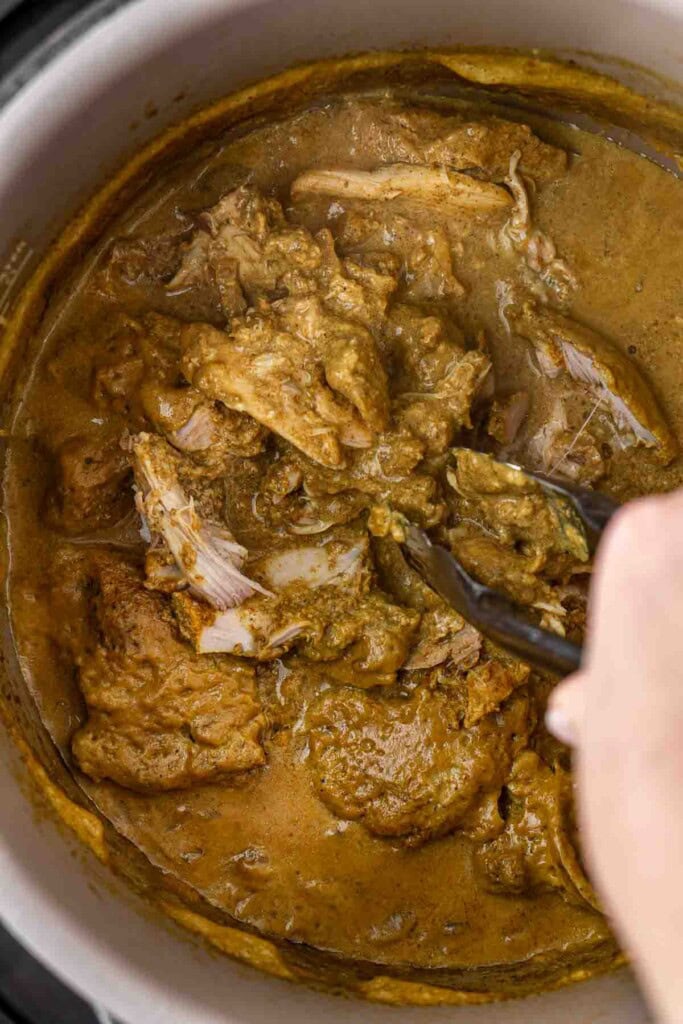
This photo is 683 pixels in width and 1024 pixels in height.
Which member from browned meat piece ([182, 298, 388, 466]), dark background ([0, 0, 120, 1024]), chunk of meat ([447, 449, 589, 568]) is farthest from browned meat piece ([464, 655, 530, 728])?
dark background ([0, 0, 120, 1024])

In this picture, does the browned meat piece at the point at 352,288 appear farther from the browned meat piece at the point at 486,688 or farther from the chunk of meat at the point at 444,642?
the browned meat piece at the point at 486,688

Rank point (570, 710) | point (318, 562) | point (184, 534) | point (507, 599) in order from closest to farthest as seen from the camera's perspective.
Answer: point (570, 710) → point (507, 599) → point (184, 534) → point (318, 562)

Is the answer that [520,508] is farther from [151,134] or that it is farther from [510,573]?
[151,134]

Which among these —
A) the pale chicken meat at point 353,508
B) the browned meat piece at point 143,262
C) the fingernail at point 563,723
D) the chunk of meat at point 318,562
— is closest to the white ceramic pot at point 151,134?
the pale chicken meat at point 353,508

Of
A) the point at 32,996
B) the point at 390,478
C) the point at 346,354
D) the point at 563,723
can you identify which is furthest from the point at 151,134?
the point at 32,996

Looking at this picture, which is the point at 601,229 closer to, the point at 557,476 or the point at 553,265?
the point at 553,265

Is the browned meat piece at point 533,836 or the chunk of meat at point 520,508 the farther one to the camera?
the browned meat piece at point 533,836
